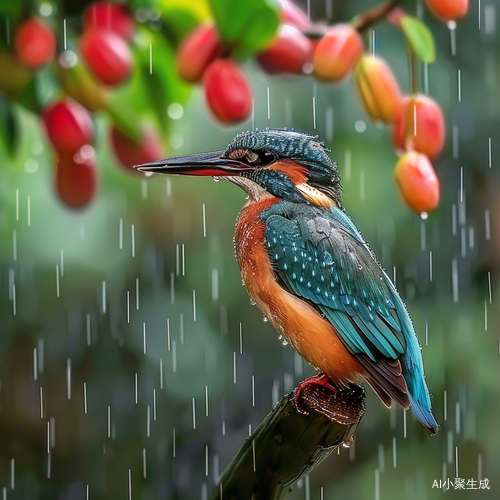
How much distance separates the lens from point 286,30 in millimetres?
1224

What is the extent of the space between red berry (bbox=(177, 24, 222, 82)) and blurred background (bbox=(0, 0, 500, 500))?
396 millimetres

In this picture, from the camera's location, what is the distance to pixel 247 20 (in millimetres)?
1114

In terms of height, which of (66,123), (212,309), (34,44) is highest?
(34,44)

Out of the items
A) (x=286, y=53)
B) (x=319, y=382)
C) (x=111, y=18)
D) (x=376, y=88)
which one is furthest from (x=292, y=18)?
(x=319, y=382)

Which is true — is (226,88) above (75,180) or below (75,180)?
above

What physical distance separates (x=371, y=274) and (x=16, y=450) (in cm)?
89

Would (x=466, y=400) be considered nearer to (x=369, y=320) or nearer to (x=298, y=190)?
(x=369, y=320)

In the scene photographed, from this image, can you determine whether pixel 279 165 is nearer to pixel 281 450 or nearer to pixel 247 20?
pixel 247 20

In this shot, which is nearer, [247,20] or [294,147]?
[247,20]

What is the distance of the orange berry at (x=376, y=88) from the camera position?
120 centimetres

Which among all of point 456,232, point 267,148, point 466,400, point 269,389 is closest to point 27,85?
point 267,148

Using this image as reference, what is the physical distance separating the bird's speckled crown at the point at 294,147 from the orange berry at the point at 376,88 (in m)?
0.10

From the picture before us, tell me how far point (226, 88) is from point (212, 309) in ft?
1.91

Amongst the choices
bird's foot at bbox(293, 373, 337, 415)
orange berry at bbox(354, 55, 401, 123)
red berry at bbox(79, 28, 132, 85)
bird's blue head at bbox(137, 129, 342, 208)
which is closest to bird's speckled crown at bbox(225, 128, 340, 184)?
bird's blue head at bbox(137, 129, 342, 208)
